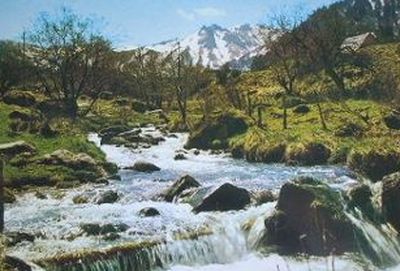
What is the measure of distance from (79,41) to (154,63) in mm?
22440

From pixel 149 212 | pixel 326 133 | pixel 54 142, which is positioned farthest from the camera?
pixel 326 133

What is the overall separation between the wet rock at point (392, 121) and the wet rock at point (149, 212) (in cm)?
2458

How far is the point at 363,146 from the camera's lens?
1499 inches

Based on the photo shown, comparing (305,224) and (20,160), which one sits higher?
(20,160)

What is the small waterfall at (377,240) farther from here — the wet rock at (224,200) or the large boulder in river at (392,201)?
the wet rock at (224,200)

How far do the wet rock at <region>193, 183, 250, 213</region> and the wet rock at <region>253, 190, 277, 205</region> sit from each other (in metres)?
0.53

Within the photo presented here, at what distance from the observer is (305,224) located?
23.9m

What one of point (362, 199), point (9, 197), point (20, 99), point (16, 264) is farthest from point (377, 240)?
point (20, 99)

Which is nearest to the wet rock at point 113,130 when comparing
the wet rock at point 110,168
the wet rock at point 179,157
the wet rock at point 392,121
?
the wet rock at point 179,157

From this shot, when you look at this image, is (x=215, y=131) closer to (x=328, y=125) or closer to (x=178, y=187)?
(x=328, y=125)

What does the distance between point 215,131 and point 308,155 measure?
12733 mm

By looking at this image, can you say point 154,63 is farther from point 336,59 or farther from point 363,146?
point 363,146

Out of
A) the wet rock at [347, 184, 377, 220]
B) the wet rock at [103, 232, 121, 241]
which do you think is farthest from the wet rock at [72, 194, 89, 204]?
the wet rock at [347, 184, 377, 220]

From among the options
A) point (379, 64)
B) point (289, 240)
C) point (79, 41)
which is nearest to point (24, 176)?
point (289, 240)
